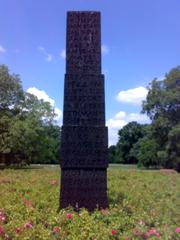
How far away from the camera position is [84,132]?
17.8ft

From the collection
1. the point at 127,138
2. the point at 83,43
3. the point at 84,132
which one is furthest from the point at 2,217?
the point at 127,138

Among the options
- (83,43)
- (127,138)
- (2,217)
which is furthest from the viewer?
(127,138)

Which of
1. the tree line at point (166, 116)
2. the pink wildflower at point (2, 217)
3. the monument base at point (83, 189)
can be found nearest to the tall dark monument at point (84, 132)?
the monument base at point (83, 189)

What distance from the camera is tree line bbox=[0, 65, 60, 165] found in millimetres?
23500

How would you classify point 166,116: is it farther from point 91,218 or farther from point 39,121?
point 91,218

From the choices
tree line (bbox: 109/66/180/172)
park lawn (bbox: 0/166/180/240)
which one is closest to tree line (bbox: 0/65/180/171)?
tree line (bbox: 109/66/180/172)

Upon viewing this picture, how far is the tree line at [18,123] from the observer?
23500 mm

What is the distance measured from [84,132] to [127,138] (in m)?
60.5

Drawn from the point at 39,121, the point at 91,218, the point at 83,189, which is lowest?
the point at 91,218

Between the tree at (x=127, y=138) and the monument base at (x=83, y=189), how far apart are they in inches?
2305

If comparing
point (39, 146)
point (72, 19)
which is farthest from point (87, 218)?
point (39, 146)

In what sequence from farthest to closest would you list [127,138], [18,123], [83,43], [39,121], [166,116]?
[127,138] → [166,116] → [39,121] → [18,123] → [83,43]

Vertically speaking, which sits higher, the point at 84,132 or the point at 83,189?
the point at 84,132

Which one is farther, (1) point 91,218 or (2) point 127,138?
(2) point 127,138
